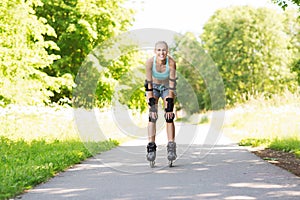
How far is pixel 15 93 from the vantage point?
22.7 metres

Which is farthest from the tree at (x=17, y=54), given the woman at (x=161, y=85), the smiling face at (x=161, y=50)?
the smiling face at (x=161, y=50)

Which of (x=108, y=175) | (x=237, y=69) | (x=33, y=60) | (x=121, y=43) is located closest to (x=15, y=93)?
(x=33, y=60)

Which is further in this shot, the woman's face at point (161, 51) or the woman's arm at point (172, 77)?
the woman's arm at point (172, 77)

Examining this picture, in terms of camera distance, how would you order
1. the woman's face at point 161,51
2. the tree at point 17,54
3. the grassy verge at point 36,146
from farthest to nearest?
the tree at point 17,54
the woman's face at point 161,51
the grassy verge at point 36,146

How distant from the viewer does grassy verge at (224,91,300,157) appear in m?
12.6

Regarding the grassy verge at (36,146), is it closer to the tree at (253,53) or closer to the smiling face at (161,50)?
the smiling face at (161,50)

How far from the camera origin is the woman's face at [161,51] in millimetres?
8070

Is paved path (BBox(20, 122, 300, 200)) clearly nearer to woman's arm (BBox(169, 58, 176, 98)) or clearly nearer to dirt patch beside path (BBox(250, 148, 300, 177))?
dirt patch beside path (BBox(250, 148, 300, 177))

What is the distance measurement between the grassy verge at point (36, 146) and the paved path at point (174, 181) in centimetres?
23

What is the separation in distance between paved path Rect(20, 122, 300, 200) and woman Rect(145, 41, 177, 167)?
17.4 inches

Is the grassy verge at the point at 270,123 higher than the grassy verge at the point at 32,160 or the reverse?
higher

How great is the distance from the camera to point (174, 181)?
22.2ft

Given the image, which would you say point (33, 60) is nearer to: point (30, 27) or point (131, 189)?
point (30, 27)

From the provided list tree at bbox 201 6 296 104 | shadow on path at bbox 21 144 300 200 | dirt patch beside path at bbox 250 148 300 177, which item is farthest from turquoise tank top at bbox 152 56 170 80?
tree at bbox 201 6 296 104
